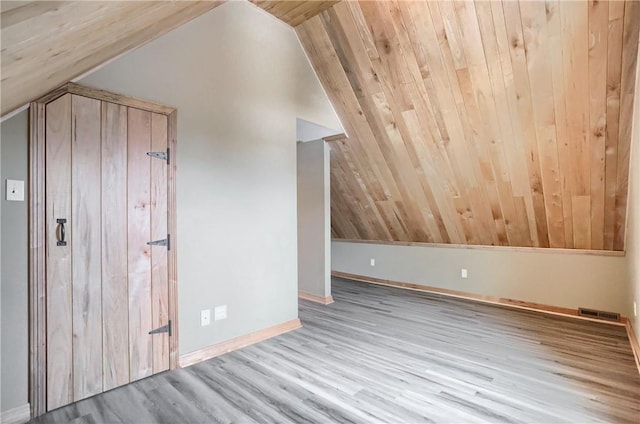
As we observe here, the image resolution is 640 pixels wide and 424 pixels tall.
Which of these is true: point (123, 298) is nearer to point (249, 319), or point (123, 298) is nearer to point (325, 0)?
point (249, 319)

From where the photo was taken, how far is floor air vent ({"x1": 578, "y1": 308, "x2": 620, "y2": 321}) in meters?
3.61

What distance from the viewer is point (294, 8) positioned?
10.5 feet

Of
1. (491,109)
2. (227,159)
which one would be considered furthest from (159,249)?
(491,109)

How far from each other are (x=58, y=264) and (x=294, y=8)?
2966 millimetres

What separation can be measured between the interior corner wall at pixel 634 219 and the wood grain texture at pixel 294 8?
265cm

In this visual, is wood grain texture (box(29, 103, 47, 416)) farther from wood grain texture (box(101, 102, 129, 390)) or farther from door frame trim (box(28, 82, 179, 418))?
wood grain texture (box(101, 102, 129, 390))

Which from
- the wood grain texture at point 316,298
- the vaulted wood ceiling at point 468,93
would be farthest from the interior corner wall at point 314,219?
the vaulted wood ceiling at point 468,93

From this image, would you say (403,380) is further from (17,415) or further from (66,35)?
(66,35)

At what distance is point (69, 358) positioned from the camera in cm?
207

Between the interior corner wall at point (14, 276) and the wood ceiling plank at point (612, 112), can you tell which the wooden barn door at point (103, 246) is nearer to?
the interior corner wall at point (14, 276)

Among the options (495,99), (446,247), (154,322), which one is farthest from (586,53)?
(154,322)

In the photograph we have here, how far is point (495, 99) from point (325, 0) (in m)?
1.85

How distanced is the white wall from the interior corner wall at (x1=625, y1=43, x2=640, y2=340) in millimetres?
2940

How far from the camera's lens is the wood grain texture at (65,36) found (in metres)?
1.02
